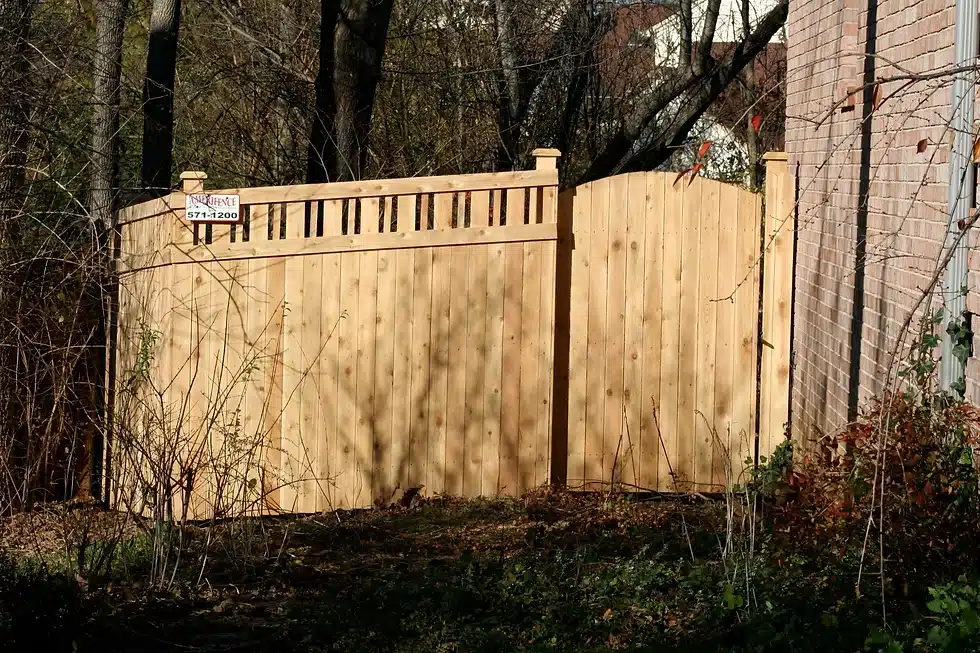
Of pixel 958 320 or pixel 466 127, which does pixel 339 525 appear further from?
pixel 466 127

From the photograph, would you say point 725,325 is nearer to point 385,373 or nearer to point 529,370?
point 529,370

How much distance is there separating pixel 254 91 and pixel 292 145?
726 millimetres

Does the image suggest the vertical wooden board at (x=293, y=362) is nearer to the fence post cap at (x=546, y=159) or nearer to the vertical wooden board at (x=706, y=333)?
the fence post cap at (x=546, y=159)

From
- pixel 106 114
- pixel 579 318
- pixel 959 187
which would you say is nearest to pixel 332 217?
pixel 579 318

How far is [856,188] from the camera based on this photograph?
6.10 m

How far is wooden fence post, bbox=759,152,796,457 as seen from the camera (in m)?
7.15

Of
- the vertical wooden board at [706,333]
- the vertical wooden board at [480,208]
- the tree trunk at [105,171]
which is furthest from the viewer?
the tree trunk at [105,171]

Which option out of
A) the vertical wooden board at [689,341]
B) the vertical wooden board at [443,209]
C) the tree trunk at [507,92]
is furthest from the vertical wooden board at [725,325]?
the tree trunk at [507,92]

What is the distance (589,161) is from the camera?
508 inches

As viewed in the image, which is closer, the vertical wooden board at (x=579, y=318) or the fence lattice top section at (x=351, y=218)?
the fence lattice top section at (x=351, y=218)

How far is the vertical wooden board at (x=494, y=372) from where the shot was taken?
7.07 metres

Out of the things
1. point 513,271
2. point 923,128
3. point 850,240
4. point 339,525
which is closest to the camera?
point 923,128

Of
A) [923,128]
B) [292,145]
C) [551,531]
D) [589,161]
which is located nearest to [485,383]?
[551,531]

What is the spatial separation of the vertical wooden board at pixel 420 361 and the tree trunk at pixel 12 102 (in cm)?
232
